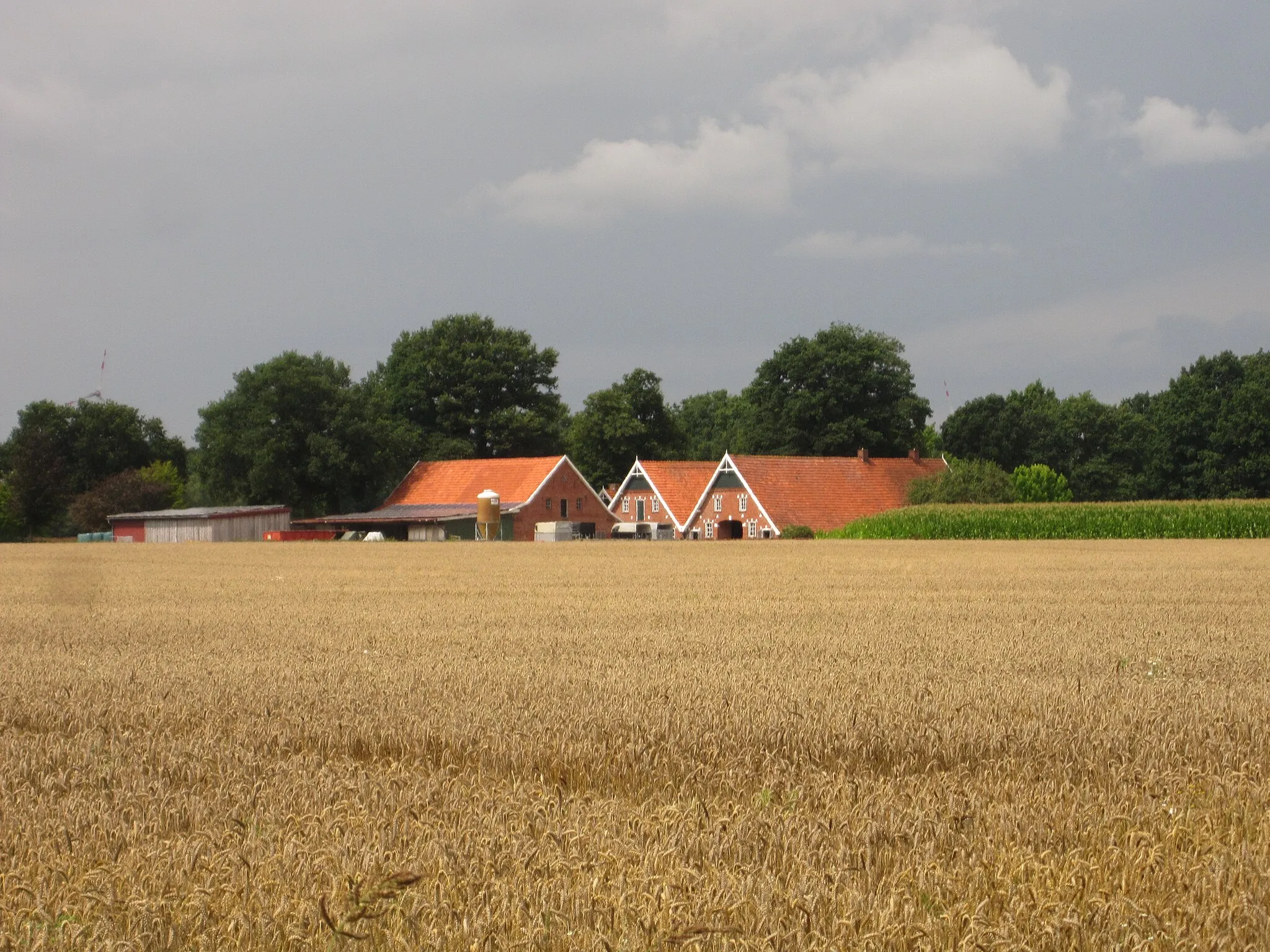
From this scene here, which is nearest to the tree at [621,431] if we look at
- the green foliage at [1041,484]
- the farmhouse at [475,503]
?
the farmhouse at [475,503]

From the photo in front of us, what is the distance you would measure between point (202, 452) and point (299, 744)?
86199 millimetres

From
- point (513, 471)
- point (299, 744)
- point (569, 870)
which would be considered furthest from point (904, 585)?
point (513, 471)

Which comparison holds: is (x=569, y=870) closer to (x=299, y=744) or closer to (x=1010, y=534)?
(x=299, y=744)

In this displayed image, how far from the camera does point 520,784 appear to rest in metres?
6.17

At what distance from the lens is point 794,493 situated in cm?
9131

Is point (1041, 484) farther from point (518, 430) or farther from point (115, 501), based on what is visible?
point (115, 501)

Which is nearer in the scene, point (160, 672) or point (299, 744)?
point (299, 744)

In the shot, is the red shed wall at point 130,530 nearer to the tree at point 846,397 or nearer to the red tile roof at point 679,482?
the red tile roof at point 679,482

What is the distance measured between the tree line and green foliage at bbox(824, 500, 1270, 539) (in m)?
20.6

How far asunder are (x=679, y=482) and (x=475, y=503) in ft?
55.9

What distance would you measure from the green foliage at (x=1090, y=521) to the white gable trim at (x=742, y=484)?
15463 mm

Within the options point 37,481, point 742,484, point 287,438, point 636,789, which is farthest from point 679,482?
point 636,789

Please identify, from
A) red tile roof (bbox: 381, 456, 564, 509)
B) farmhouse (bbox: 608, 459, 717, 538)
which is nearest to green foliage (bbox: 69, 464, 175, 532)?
red tile roof (bbox: 381, 456, 564, 509)

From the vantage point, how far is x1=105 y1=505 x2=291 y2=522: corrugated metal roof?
3369 inches
